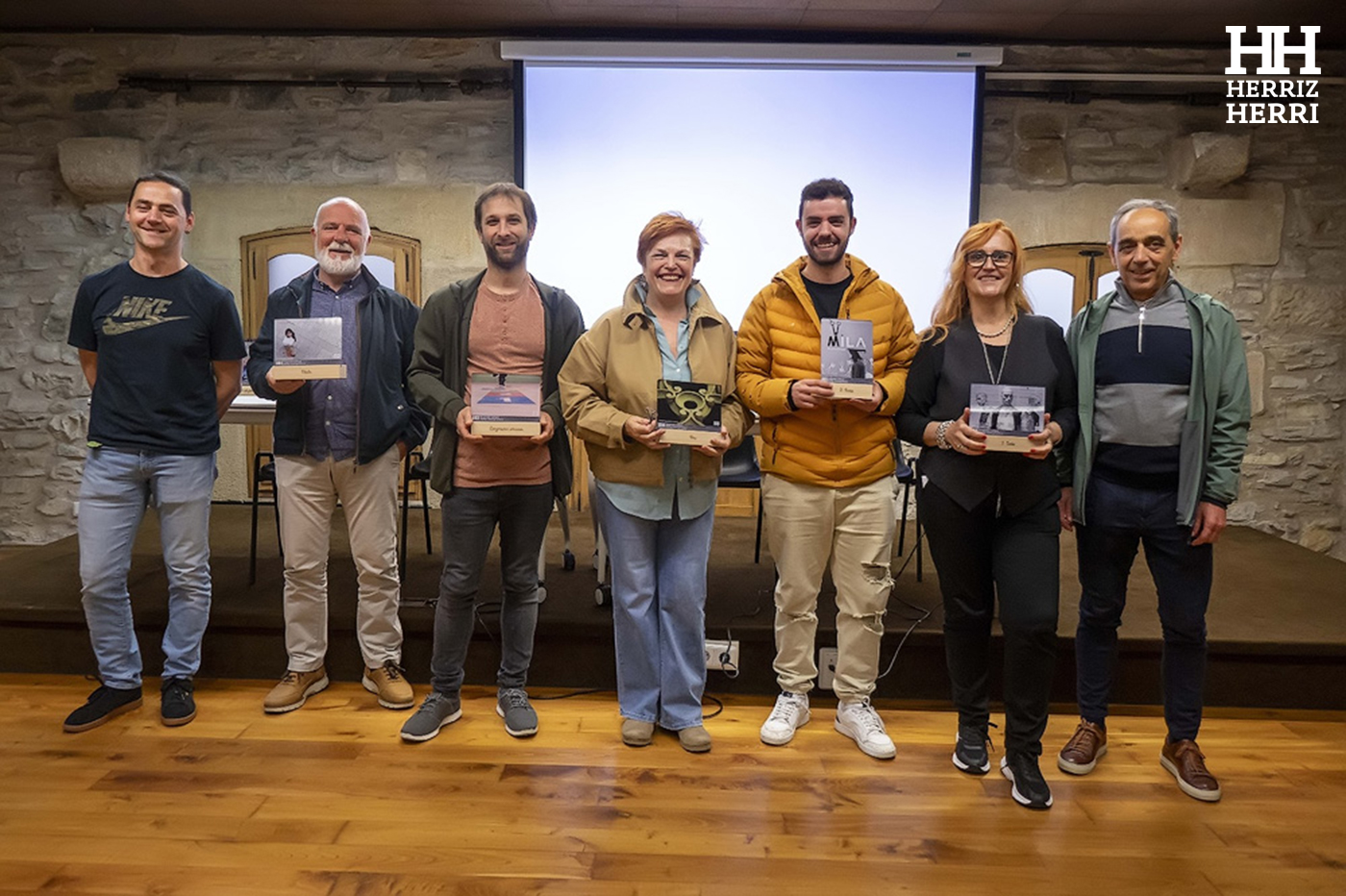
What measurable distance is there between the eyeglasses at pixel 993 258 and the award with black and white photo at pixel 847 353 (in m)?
0.32

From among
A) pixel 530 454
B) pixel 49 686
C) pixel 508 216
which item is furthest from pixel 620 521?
pixel 49 686

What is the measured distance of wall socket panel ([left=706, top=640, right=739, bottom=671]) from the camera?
10.3 ft

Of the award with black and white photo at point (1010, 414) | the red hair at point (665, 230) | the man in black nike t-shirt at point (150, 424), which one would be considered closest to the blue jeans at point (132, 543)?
the man in black nike t-shirt at point (150, 424)

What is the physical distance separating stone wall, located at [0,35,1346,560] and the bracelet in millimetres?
3447

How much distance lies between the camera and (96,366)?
2881mm

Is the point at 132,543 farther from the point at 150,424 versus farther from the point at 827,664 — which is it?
the point at 827,664

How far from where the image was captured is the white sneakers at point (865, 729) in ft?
8.82

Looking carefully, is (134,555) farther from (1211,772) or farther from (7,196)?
(1211,772)

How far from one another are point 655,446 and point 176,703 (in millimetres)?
1767

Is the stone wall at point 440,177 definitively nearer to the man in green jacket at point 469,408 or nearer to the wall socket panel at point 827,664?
the man in green jacket at point 469,408

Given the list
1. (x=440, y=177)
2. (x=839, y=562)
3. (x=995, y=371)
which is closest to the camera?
(x=995, y=371)

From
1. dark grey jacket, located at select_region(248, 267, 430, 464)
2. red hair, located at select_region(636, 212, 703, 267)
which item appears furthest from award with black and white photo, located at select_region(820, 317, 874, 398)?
dark grey jacket, located at select_region(248, 267, 430, 464)

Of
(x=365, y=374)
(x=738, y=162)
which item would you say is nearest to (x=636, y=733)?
(x=365, y=374)

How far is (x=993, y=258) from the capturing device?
2.38 m
